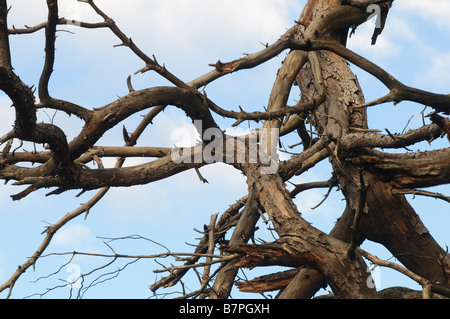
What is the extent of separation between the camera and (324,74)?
7.25m

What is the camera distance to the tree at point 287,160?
5.02 m

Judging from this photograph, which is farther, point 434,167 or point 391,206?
point 391,206

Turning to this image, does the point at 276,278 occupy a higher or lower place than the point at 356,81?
lower

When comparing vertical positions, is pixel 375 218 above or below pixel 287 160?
below

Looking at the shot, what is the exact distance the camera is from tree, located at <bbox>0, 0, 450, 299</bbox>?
5023 millimetres

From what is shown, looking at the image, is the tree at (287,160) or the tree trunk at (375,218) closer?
the tree at (287,160)

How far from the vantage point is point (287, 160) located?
6.34m

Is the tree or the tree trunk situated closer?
the tree

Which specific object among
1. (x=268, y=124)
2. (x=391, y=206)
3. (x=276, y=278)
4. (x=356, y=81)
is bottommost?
(x=276, y=278)
